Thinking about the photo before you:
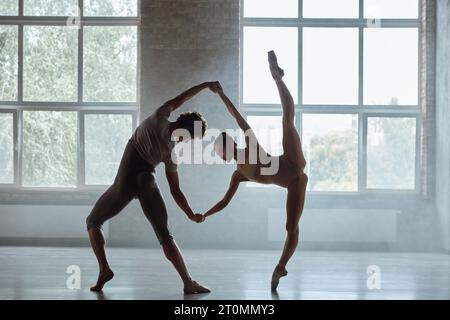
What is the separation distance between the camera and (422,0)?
7.96m

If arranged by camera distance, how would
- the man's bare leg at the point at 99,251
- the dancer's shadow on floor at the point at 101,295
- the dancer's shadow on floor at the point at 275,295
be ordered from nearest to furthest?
the dancer's shadow on floor at the point at 101,295 → the dancer's shadow on floor at the point at 275,295 → the man's bare leg at the point at 99,251

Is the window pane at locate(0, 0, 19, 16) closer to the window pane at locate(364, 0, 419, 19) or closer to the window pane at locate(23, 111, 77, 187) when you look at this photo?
the window pane at locate(23, 111, 77, 187)

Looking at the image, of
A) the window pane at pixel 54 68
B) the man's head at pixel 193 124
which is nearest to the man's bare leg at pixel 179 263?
the man's head at pixel 193 124

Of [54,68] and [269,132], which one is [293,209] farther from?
[54,68]

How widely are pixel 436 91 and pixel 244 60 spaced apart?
94.0 inches

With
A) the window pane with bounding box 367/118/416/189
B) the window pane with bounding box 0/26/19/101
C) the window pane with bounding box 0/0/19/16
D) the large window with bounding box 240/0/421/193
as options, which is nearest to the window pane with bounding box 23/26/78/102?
the window pane with bounding box 0/26/19/101

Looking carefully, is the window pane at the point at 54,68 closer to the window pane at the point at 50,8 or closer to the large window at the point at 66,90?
the large window at the point at 66,90

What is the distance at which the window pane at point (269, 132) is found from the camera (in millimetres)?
7980

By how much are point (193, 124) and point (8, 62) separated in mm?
4875

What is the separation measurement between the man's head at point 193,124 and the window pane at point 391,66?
14.2ft

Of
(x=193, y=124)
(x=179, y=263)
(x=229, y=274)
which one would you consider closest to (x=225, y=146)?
(x=193, y=124)

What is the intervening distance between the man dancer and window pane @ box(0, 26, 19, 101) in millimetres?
4458

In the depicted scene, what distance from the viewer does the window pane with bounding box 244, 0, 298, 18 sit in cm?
800
